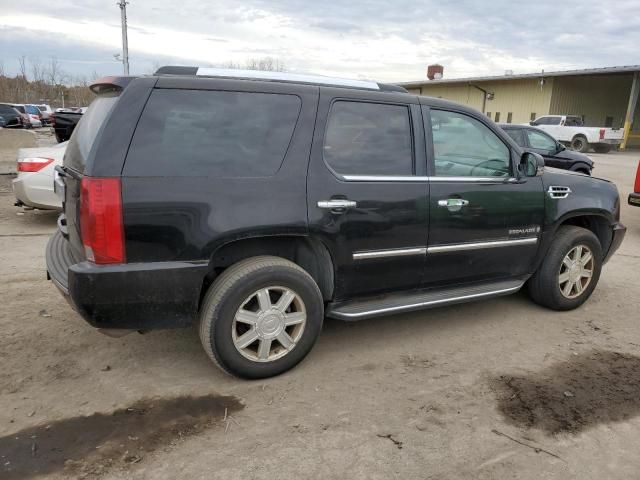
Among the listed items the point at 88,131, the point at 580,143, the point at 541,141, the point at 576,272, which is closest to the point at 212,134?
the point at 88,131

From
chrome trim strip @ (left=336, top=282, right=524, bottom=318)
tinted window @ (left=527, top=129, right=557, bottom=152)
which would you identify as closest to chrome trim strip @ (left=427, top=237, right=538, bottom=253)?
chrome trim strip @ (left=336, top=282, right=524, bottom=318)

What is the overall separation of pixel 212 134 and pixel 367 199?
A: 3.56ft

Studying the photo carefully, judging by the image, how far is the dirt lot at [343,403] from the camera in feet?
8.46

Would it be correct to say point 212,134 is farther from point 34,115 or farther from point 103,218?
point 34,115

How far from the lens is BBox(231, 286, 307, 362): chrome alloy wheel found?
320 centimetres

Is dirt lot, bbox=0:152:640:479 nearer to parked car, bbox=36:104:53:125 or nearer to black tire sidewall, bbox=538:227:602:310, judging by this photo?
black tire sidewall, bbox=538:227:602:310

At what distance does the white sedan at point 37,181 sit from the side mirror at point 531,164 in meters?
5.92

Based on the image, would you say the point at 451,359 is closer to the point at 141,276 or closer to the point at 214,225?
the point at 214,225

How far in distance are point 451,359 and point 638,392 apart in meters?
1.18

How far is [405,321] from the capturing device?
14.6ft

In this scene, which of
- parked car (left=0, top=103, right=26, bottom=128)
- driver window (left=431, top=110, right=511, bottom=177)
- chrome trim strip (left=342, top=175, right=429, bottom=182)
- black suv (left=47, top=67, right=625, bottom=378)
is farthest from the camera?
parked car (left=0, top=103, right=26, bottom=128)

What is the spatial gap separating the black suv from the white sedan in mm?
3841

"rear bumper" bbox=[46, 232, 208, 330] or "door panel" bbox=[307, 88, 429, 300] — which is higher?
"door panel" bbox=[307, 88, 429, 300]

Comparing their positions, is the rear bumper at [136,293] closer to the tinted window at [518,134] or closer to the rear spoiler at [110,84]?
the rear spoiler at [110,84]
